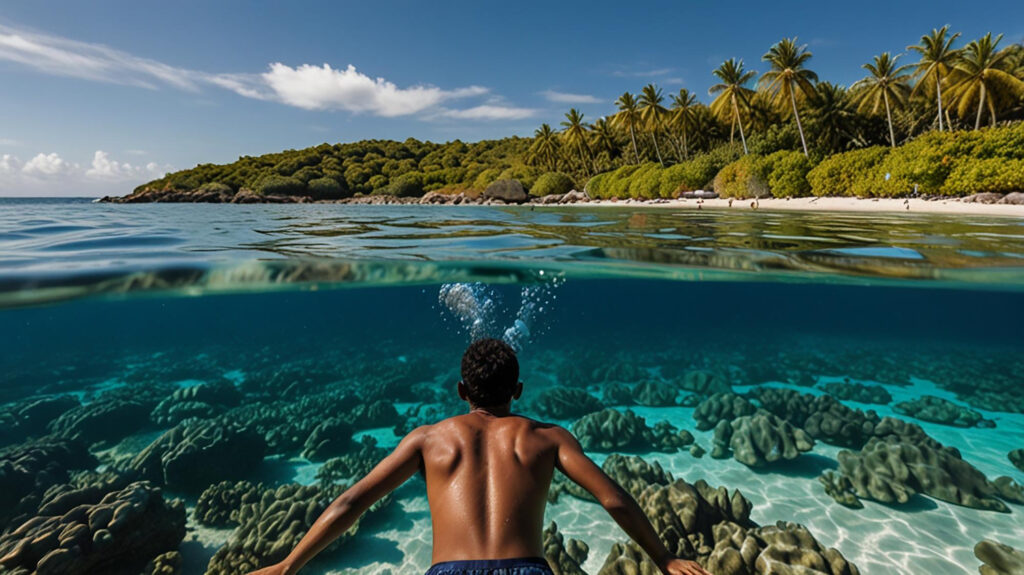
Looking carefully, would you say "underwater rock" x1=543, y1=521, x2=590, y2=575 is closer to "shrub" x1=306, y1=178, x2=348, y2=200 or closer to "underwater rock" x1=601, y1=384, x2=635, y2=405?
"underwater rock" x1=601, y1=384, x2=635, y2=405

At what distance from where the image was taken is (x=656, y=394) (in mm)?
12398

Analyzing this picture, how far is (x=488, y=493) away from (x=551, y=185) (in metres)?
57.6

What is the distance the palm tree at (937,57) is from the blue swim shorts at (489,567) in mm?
51197

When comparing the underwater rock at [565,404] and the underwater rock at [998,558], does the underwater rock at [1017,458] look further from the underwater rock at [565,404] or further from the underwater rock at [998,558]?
the underwater rock at [565,404]

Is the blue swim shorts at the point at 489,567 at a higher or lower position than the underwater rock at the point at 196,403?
higher

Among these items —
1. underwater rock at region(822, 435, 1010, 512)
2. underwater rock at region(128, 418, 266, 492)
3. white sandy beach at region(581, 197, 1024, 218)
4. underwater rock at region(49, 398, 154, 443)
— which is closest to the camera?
underwater rock at region(822, 435, 1010, 512)

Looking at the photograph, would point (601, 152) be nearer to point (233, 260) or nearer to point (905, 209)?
point (905, 209)

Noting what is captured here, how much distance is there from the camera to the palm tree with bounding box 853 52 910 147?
41.5 m

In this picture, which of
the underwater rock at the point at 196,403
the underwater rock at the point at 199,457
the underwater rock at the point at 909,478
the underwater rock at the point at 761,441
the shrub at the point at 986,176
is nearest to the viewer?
the underwater rock at the point at 909,478

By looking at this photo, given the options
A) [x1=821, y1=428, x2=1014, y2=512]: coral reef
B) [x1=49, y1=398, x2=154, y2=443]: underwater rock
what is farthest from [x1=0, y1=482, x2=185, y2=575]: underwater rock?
[x1=821, y1=428, x2=1014, y2=512]: coral reef

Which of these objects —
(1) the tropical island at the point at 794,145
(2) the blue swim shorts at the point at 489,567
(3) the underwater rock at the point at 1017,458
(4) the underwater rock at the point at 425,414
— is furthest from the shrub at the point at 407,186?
(2) the blue swim shorts at the point at 489,567

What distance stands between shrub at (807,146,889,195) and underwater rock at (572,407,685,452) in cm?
2976

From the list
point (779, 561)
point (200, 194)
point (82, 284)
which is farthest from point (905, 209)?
point (200, 194)

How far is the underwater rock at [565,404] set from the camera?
11391mm
